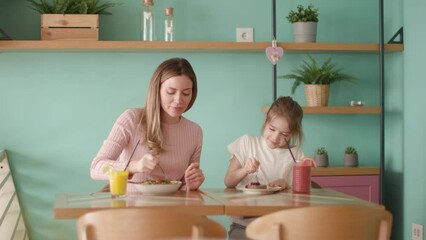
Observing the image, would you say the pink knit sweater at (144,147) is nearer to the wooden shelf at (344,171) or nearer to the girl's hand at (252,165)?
the girl's hand at (252,165)

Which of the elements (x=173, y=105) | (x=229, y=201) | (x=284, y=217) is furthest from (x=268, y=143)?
(x=284, y=217)

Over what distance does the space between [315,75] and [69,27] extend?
1461 mm

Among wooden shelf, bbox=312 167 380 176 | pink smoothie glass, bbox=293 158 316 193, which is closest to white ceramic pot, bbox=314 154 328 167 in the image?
wooden shelf, bbox=312 167 380 176

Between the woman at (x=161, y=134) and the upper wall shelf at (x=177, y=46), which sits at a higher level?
the upper wall shelf at (x=177, y=46)

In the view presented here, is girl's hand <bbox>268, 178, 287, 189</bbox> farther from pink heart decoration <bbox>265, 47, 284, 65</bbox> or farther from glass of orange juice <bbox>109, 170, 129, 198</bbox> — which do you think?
pink heart decoration <bbox>265, 47, 284, 65</bbox>

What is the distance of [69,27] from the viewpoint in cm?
445

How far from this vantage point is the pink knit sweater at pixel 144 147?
3137 mm

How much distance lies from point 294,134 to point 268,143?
0.40 ft

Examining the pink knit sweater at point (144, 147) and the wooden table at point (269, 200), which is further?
the pink knit sweater at point (144, 147)

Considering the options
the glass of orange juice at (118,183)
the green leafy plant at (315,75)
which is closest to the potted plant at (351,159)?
the green leafy plant at (315,75)

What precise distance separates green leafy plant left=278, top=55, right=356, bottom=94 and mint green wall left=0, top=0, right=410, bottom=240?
0.26ft

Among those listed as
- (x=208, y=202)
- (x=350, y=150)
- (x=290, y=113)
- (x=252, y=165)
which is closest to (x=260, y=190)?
(x=252, y=165)

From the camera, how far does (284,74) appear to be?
488 cm

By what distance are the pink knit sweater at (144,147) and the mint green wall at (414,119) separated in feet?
5.25
